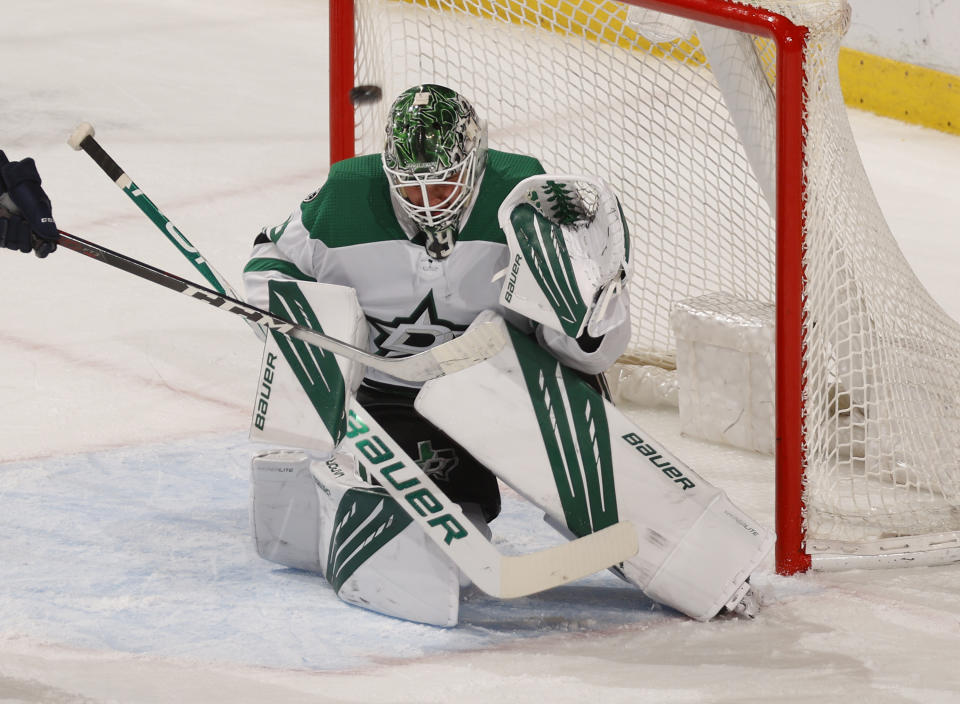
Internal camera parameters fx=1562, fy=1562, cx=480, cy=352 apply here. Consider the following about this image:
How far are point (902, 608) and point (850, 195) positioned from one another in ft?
2.52

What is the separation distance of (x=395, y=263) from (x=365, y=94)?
2.11 feet

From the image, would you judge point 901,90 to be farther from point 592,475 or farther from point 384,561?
point 384,561

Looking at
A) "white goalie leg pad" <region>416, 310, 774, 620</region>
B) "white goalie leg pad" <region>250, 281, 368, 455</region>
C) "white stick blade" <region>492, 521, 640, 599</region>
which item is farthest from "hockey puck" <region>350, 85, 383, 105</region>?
"white stick blade" <region>492, 521, 640, 599</region>

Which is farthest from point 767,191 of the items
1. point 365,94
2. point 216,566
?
point 216,566

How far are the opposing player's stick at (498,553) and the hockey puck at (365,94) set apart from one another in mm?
953

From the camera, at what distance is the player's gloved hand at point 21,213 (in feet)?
7.53

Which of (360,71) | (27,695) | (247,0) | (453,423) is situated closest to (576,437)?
(453,423)

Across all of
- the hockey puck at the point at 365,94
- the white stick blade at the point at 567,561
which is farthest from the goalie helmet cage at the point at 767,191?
the white stick blade at the point at 567,561

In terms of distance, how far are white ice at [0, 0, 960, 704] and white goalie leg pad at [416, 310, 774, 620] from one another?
0.29 ft

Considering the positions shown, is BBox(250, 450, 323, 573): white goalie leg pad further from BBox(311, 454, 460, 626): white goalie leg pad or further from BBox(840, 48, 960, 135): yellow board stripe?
BBox(840, 48, 960, 135): yellow board stripe

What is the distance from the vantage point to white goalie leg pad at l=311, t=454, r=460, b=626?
2.54m

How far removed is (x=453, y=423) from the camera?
8.45ft

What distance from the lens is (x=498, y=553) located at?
2.54 meters

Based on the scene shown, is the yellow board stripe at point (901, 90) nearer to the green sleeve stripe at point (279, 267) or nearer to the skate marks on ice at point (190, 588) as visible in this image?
the skate marks on ice at point (190, 588)
